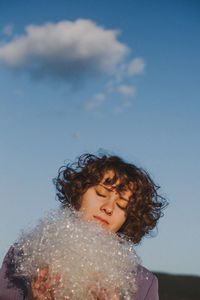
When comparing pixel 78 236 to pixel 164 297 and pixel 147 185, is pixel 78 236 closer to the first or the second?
pixel 147 185

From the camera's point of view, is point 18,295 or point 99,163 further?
point 99,163

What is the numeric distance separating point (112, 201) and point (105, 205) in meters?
0.10

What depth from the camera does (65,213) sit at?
2.09 m

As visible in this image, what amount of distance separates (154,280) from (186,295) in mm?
7008

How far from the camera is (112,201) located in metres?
2.70

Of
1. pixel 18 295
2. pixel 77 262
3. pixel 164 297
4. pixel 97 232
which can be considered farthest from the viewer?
pixel 164 297

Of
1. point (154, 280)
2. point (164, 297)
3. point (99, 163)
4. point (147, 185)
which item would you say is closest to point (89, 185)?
point (99, 163)

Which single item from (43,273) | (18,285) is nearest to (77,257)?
(43,273)

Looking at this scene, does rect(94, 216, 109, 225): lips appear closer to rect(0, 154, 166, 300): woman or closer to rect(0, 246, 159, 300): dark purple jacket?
rect(0, 154, 166, 300): woman

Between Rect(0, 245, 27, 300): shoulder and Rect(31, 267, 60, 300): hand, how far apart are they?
0.44m

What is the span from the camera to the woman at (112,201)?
2.45m

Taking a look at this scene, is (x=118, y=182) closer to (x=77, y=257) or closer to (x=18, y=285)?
(x=18, y=285)

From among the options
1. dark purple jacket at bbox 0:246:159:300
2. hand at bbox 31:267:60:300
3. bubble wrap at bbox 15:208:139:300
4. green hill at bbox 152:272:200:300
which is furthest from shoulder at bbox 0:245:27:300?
green hill at bbox 152:272:200:300

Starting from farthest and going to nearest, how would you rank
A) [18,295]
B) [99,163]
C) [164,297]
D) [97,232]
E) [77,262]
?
[164,297] < [99,163] < [18,295] < [97,232] < [77,262]
